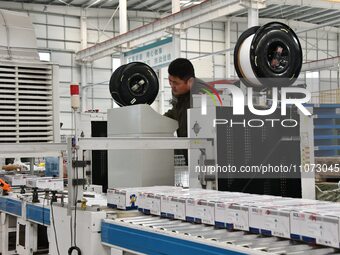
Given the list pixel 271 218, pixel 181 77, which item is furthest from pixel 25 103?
pixel 271 218

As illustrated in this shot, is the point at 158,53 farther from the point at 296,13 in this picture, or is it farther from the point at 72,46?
the point at 296,13

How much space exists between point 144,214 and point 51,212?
762 mm

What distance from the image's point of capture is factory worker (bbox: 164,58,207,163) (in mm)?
3832

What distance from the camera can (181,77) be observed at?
387cm

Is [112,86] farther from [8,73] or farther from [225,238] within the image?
[225,238]

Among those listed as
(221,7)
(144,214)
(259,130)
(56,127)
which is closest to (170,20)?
(221,7)

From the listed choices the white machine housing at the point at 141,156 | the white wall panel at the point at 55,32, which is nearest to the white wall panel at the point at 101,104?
the white wall panel at the point at 55,32

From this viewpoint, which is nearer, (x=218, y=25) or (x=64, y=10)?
(x=64, y=10)

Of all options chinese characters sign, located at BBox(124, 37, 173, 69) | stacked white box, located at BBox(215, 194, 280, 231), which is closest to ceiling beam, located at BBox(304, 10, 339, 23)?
chinese characters sign, located at BBox(124, 37, 173, 69)

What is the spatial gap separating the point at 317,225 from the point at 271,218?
0.76ft

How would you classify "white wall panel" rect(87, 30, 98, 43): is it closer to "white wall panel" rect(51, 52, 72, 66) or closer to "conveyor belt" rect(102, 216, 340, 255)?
"white wall panel" rect(51, 52, 72, 66)

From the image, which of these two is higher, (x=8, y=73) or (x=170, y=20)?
(x=170, y=20)

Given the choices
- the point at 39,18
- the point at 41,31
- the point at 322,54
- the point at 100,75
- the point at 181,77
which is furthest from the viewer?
the point at 322,54

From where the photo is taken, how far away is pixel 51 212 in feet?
10.8
